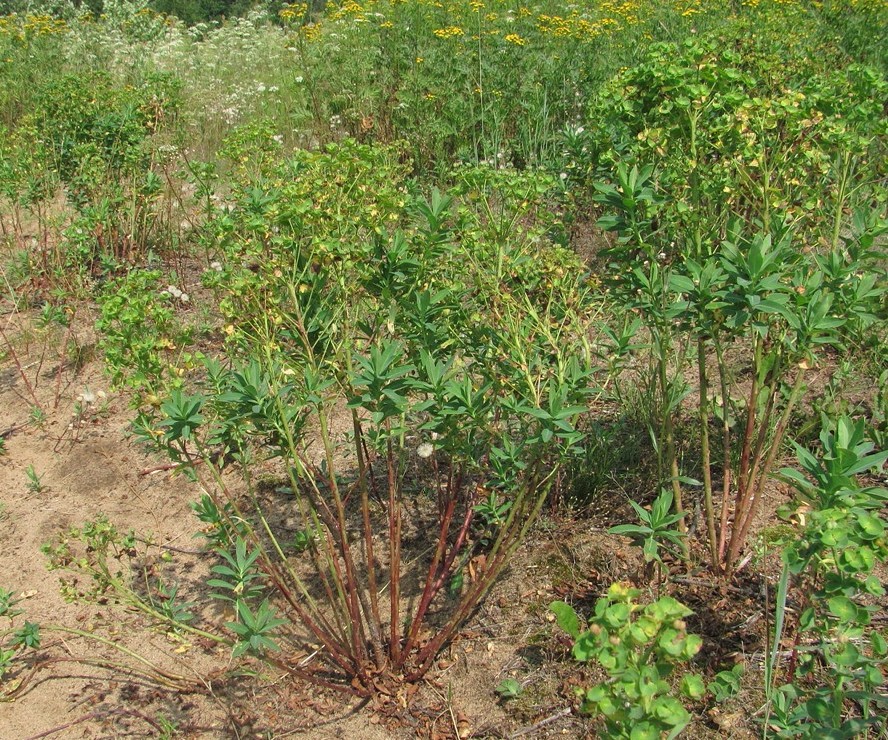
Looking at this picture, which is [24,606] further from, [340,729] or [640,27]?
[640,27]

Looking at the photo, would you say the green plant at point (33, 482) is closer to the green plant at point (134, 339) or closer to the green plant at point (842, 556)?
the green plant at point (134, 339)

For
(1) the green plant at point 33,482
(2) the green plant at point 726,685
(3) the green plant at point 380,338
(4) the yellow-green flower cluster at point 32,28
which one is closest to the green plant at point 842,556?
(2) the green plant at point 726,685

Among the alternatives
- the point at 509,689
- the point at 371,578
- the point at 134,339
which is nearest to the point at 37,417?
the point at 134,339

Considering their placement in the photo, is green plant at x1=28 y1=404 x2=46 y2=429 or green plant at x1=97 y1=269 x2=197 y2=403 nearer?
green plant at x1=97 y1=269 x2=197 y2=403

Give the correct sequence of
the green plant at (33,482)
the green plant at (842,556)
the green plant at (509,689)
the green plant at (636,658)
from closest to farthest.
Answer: the green plant at (636,658)
the green plant at (842,556)
the green plant at (509,689)
the green plant at (33,482)

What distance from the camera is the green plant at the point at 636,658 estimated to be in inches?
65.3

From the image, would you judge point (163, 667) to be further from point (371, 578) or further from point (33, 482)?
point (33, 482)

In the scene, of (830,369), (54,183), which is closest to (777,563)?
(830,369)

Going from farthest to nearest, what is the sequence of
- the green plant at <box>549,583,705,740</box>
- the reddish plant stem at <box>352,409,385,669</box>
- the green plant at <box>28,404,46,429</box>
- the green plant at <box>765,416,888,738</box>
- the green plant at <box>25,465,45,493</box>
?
1. the green plant at <box>28,404,46,429</box>
2. the green plant at <box>25,465,45,493</box>
3. the reddish plant stem at <box>352,409,385,669</box>
4. the green plant at <box>765,416,888,738</box>
5. the green plant at <box>549,583,705,740</box>

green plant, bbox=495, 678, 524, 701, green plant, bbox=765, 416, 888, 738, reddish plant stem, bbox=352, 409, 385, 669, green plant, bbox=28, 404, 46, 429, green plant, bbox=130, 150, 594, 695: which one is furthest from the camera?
green plant, bbox=28, 404, 46, 429

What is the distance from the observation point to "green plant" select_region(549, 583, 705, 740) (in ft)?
5.44

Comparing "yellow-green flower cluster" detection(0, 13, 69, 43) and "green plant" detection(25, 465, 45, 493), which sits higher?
"yellow-green flower cluster" detection(0, 13, 69, 43)

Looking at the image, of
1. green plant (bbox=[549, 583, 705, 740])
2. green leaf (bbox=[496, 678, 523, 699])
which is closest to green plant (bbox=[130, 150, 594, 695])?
green leaf (bbox=[496, 678, 523, 699])

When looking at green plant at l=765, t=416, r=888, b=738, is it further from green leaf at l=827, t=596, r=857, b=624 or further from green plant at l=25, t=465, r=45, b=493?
green plant at l=25, t=465, r=45, b=493
